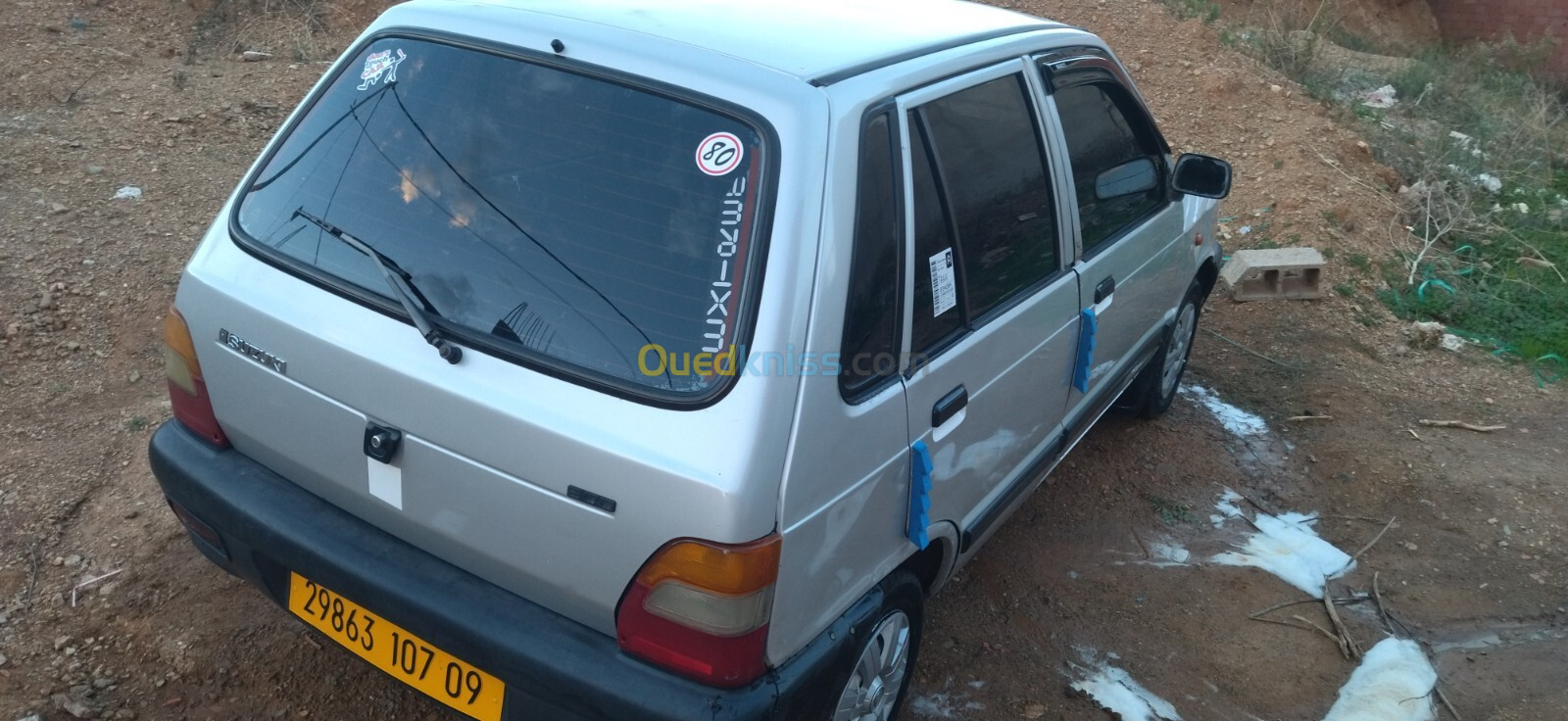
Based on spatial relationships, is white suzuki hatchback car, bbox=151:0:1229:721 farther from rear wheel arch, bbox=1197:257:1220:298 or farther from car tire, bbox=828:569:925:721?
rear wheel arch, bbox=1197:257:1220:298

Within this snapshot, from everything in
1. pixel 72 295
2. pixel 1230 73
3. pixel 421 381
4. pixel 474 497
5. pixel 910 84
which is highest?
pixel 910 84

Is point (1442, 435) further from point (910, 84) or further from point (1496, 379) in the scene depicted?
point (910, 84)

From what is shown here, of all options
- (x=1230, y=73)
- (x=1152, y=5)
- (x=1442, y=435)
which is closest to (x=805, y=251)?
(x=1442, y=435)

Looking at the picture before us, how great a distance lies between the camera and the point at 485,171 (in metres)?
2.07

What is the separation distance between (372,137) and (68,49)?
5560 mm

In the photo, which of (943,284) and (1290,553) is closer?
(943,284)

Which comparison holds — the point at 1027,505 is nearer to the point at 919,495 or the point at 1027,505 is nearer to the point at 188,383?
the point at 919,495

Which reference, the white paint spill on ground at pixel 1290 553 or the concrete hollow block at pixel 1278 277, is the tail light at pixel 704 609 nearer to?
the white paint spill on ground at pixel 1290 553

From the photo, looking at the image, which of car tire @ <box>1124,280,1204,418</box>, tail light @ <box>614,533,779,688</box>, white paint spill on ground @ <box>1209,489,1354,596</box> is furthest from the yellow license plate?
car tire @ <box>1124,280,1204,418</box>

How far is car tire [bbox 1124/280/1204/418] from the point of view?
14.0 feet

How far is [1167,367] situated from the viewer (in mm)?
4445

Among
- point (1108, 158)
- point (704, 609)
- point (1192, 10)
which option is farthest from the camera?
point (1192, 10)

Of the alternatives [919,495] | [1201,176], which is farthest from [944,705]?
[1201,176]

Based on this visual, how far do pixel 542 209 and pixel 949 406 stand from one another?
959 millimetres
